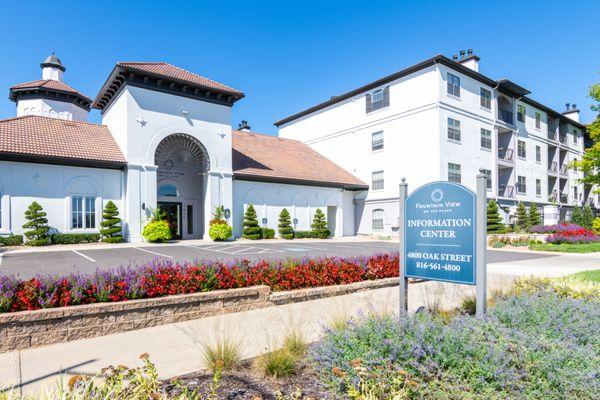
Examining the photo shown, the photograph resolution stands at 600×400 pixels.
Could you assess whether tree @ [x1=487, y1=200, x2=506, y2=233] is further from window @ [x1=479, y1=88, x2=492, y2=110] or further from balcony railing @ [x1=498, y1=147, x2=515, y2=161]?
window @ [x1=479, y1=88, x2=492, y2=110]

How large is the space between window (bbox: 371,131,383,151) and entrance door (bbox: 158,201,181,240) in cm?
1675

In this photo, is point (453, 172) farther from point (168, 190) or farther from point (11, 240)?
point (11, 240)

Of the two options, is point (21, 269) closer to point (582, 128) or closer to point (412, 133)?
point (412, 133)

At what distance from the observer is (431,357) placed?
3334 millimetres

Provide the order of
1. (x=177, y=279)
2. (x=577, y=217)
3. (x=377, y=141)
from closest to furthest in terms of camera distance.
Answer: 1. (x=177, y=279)
2. (x=377, y=141)
3. (x=577, y=217)

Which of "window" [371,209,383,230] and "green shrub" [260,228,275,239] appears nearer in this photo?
"green shrub" [260,228,275,239]

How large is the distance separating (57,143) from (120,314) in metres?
19.3

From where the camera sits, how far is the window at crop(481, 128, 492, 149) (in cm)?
3142

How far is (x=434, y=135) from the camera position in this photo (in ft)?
89.6

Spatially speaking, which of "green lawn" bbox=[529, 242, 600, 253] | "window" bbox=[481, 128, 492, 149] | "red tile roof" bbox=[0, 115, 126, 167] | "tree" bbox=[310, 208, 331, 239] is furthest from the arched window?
"window" bbox=[481, 128, 492, 149]

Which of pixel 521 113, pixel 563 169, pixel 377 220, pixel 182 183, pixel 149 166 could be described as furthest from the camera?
pixel 563 169

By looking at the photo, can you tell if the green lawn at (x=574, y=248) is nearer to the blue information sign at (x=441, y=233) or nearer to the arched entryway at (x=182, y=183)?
the blue information sign at (x=441, y=233)

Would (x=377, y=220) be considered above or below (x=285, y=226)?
above

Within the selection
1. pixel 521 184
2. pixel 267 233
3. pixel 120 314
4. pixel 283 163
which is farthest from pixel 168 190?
pixel 521 184
